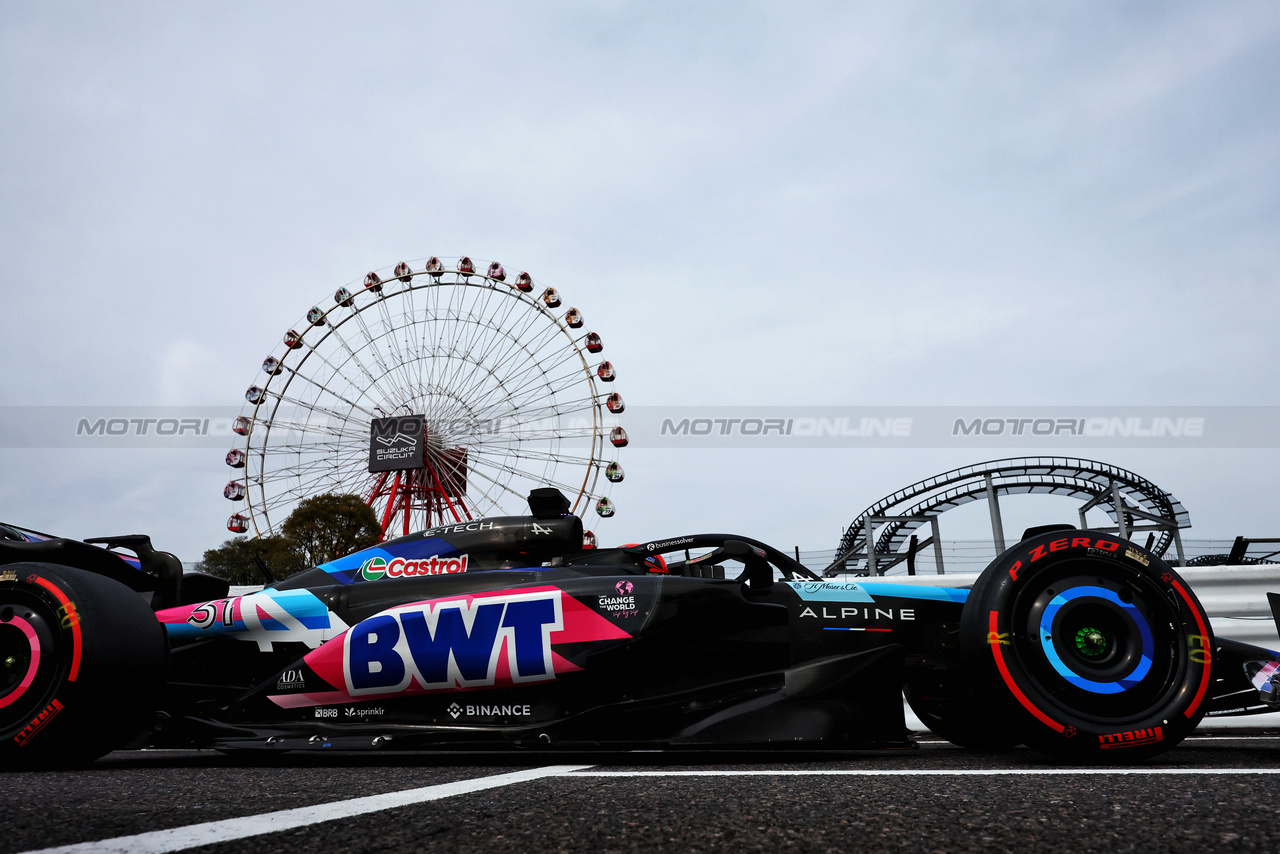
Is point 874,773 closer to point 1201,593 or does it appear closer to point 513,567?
point 513,567

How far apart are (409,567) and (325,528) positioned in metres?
32.9

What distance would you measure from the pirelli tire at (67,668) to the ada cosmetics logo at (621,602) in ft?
5.70

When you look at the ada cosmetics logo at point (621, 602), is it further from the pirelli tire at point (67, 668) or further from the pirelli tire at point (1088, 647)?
the pirelli tire at point (67, 668)

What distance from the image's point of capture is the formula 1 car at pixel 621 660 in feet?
9.65

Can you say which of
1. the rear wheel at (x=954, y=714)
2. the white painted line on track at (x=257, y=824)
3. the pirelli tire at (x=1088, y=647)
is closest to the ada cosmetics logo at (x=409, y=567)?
the white painted line on track at (x=257, y=824)

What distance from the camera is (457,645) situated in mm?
3359

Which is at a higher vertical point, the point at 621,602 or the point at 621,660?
the point at 621,602

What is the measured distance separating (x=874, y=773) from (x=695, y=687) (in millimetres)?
907

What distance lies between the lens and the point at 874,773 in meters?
2.52

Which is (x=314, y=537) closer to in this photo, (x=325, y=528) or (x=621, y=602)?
(x=325, y=528)

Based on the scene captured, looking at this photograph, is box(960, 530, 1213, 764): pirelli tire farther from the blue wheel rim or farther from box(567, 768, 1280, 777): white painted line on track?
box(567, 768, 1280, 777): white painted line on track

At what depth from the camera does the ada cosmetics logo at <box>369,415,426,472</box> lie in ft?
71.9

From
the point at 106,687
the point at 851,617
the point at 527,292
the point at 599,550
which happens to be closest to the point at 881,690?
the point at 851,617

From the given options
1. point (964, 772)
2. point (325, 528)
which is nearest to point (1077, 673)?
point (964, 772)
